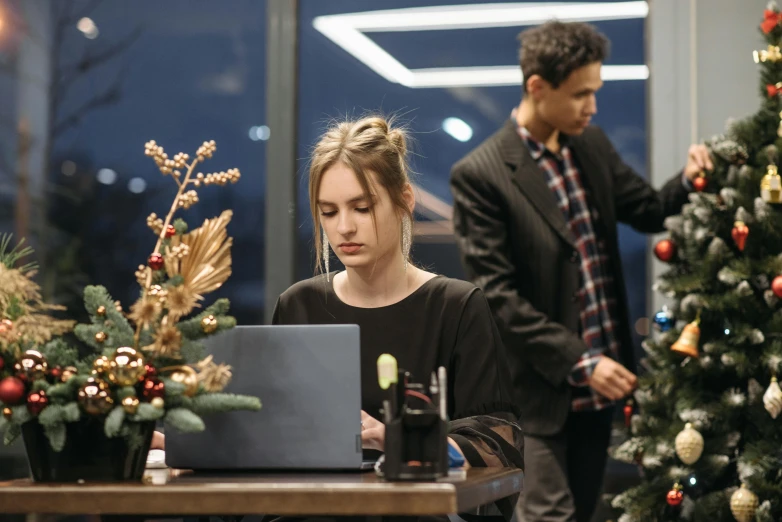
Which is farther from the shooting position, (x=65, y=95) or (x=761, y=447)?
(x=65, y=95)

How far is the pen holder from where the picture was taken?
4.53 feet

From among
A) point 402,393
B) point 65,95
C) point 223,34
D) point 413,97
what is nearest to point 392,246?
point 402,393

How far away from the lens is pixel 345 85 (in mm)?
4109

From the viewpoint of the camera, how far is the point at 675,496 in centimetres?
290

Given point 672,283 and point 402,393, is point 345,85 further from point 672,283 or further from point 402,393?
point 402,393

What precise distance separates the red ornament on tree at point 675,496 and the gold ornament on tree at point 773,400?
345 mm

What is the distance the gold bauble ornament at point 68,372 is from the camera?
152 centimetres

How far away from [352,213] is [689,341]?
142 centimetres

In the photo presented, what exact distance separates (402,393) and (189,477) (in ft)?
1.13

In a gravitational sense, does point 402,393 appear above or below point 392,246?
below

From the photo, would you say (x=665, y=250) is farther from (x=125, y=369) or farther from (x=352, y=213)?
(x=125, y=369)

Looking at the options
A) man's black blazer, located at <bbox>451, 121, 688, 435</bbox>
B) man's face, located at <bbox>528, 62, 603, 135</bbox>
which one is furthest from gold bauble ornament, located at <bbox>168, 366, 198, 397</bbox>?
man's face, located at <bbox>528, 62, 603, 135</bbox>

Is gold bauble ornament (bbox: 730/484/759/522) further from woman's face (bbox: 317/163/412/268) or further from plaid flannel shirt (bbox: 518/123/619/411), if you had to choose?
woman's face (bbox: 317/163/412/268)

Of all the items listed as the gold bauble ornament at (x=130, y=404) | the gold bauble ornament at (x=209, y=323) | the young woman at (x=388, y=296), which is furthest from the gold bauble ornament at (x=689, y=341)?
the gold bauble ornament at (x=130, y=404)
